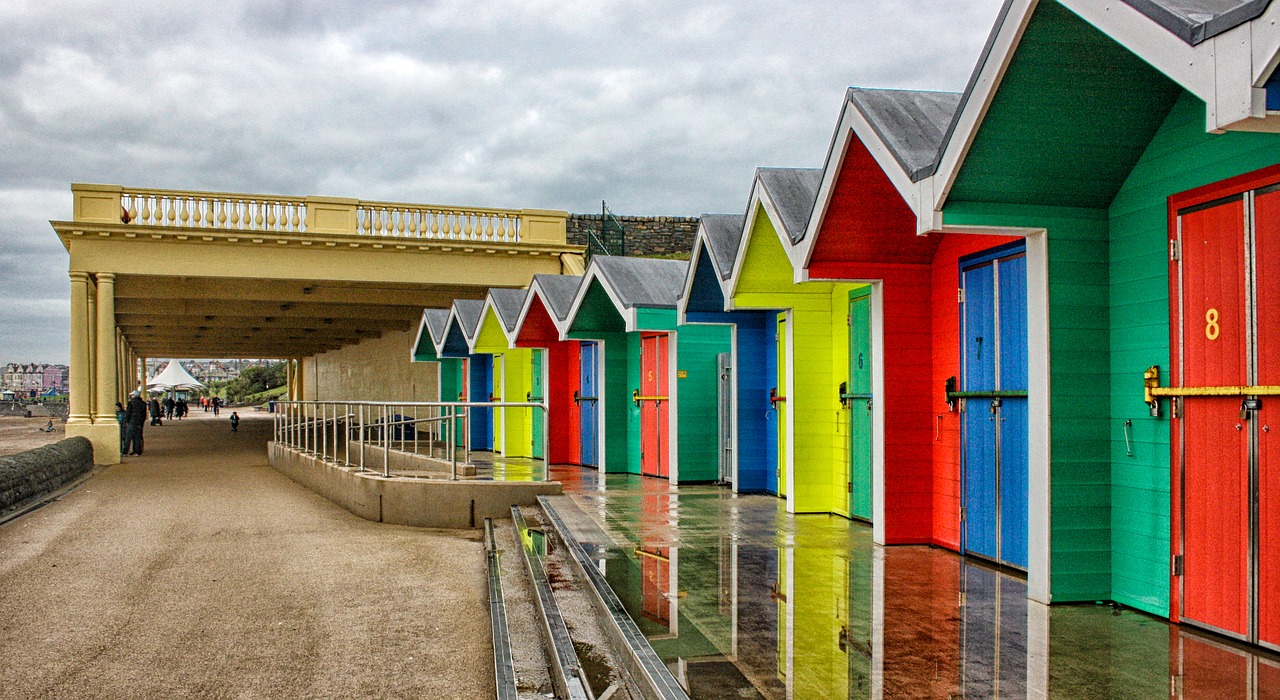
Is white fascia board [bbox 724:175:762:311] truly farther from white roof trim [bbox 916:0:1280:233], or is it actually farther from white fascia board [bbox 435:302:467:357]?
white fascia board [bbox 435:302:467:357]

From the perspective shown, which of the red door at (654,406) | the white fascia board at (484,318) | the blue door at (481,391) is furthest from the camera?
the blue door at (481,391)

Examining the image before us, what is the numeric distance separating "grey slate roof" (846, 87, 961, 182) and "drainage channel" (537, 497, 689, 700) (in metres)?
3.29

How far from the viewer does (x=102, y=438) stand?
23875mm

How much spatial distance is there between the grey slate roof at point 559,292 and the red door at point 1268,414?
12.0 meters

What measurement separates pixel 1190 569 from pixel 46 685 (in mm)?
6549

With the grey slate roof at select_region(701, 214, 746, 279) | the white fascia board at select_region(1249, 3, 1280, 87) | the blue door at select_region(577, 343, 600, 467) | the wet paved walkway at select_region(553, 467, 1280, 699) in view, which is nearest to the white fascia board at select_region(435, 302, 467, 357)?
the blue door at select_region(577, 343, 600, 467)

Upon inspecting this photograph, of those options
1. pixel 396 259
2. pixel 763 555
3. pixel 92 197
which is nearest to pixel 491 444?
pixel 396 259

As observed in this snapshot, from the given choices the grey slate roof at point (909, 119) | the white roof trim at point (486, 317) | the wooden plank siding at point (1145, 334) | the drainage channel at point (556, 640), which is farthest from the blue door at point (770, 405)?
the white roof trim at point (486, 317)

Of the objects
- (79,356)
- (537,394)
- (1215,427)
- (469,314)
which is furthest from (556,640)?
(79,356)

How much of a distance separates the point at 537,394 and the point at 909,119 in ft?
44.3

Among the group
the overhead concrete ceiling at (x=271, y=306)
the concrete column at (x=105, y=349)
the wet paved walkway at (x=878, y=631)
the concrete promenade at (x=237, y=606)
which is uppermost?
the overhead concrete ceiling at (x=271, y=306)

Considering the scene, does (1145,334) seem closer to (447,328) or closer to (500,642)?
(500,642)

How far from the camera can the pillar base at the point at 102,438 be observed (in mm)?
23688

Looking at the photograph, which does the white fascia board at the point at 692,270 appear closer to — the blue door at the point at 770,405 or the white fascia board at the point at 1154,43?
the blue door at the point at 770,405
